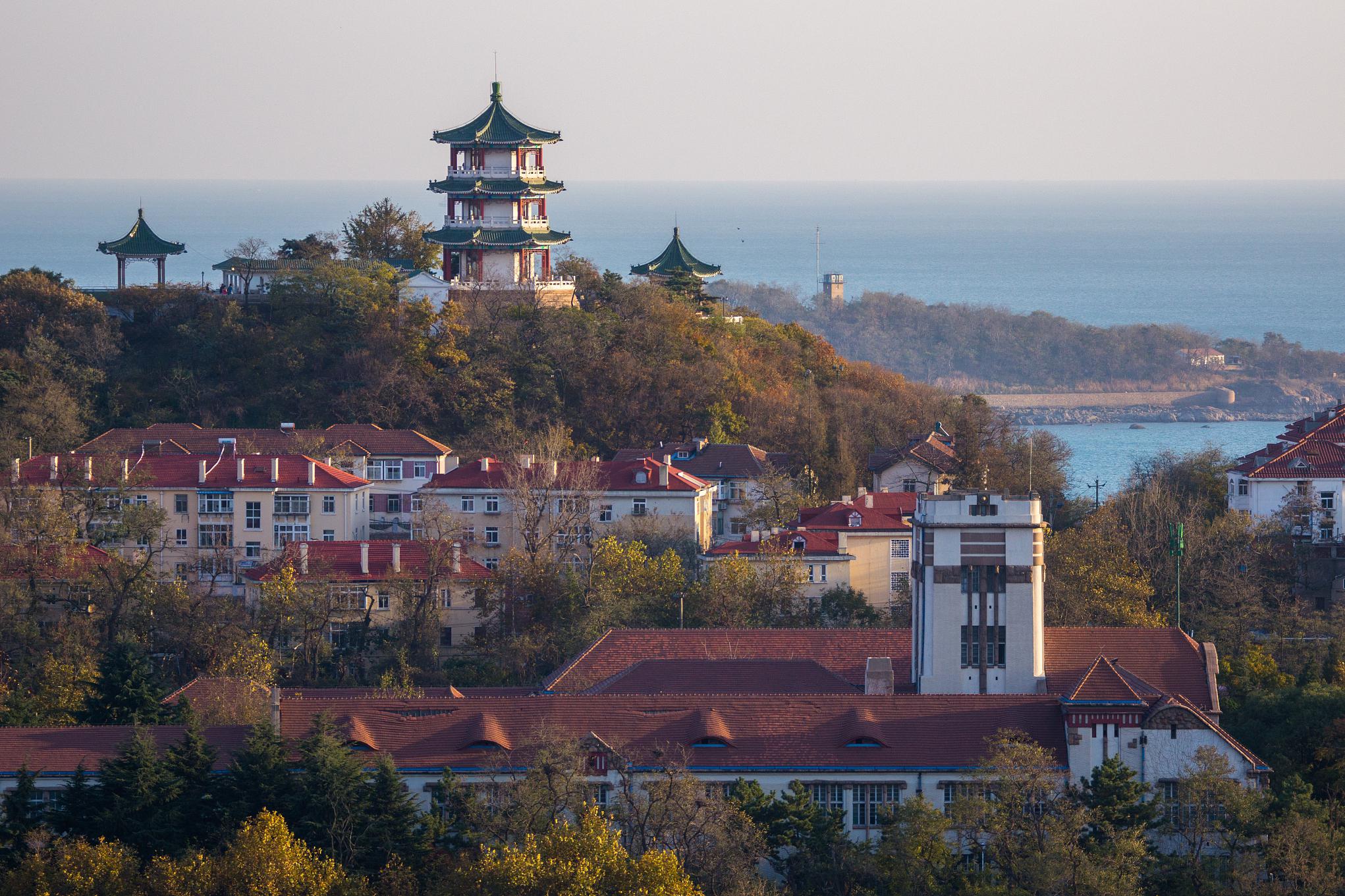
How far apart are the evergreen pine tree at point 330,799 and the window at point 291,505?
82.2 ft

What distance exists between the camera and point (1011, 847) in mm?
33656

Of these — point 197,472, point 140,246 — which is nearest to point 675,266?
point 140,246

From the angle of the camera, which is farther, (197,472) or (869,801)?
(197,472)

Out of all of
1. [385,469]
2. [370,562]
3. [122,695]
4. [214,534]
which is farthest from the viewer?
[385,469]

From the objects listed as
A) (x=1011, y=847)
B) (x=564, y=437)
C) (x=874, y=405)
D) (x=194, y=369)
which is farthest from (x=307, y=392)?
(x=1011, y=847)

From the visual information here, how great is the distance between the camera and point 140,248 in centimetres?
7438

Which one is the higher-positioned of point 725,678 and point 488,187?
point 488,187

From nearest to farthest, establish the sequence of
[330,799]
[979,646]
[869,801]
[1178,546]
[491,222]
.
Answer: [330,799], [869,801], [979,646], [1178,546], [491,222]

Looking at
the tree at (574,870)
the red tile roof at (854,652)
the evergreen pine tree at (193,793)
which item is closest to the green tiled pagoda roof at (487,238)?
the red tile roof at (854,652)

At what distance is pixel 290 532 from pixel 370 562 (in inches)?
251

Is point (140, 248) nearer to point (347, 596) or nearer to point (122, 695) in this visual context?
point (347, 596)

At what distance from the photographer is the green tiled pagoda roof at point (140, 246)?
7394 centimetres

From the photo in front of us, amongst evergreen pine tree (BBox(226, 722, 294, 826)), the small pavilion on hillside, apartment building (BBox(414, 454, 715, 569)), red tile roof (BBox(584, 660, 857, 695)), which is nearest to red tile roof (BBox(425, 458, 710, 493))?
apartment building (BBox(414, 454, 715, 569))

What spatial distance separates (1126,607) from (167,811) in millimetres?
22363
